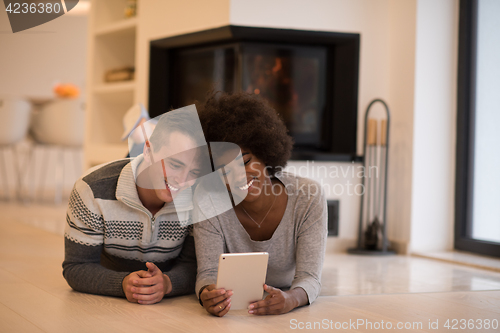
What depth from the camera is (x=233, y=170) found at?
5.02 feet

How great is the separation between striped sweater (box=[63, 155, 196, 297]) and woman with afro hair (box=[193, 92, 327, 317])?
0.34 feet

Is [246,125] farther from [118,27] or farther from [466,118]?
[118,27]

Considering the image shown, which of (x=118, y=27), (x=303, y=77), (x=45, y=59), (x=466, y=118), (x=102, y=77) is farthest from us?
(x=45, y=59)

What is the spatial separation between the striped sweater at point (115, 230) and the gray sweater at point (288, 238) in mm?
98

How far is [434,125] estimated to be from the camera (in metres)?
2.99

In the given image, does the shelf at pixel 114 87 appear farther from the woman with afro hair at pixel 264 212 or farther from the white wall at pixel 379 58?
the woman with afro hair at pixel 264 212

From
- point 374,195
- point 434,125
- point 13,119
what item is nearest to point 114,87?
point 13,119

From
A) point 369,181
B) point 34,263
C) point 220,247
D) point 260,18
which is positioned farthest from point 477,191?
point 34,263

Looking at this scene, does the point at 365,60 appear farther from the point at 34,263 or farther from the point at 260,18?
the point at 34,263

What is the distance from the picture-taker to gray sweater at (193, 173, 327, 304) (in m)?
1.54

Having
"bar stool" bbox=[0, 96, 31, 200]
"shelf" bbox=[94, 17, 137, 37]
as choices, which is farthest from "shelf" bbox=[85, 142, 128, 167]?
"bar stool" bbox=[0, 96, 31, 200]

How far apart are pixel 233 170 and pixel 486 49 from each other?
6.75 ft

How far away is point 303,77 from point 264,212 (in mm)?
1615

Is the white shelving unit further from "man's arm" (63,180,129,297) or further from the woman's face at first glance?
the woman's face
